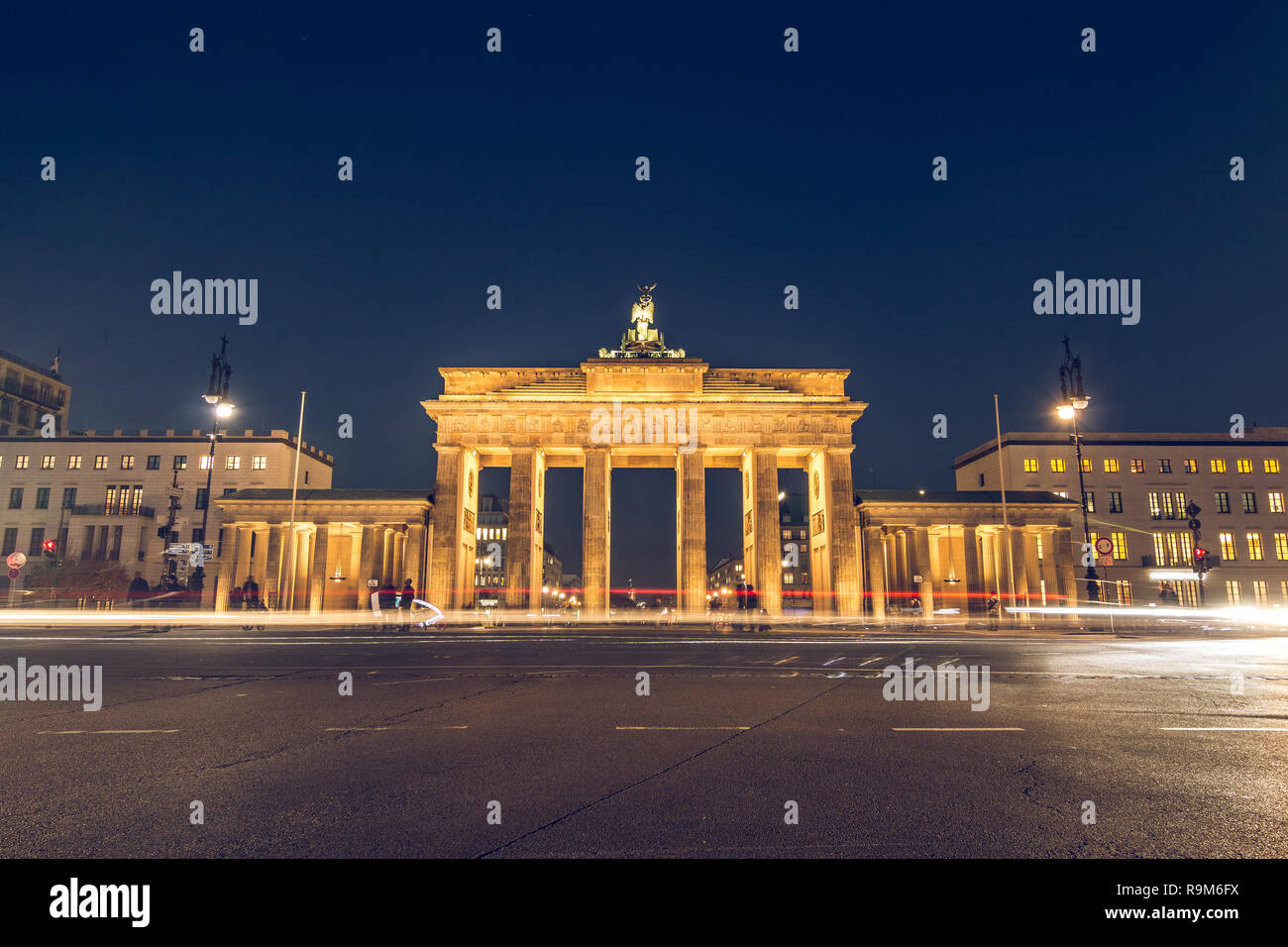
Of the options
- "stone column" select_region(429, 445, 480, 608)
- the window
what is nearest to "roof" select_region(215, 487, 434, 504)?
"stone column" select_region(429, 445, 480, 608)

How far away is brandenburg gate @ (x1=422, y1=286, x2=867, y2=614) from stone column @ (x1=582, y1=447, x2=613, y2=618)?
0.10 meters

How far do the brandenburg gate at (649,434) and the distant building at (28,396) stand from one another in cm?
7363

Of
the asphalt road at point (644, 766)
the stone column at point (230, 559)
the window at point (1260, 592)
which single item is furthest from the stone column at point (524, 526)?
the window at point (1260, 592)

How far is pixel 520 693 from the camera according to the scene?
11.5 metres

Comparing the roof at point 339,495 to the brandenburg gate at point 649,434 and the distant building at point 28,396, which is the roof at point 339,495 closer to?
the brandenburg gate at point 649,434

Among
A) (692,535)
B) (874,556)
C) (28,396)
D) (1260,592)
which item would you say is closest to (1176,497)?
(1260,592)

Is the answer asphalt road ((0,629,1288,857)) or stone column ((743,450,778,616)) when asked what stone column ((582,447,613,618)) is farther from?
asphalt road ((0,629,1288,857))

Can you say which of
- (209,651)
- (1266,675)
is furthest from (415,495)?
(1266,675)

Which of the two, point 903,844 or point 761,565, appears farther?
point 761,565

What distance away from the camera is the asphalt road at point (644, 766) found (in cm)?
458

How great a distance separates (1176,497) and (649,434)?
5245cm

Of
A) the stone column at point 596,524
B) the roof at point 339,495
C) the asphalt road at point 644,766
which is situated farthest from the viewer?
the roof at point 339,495
